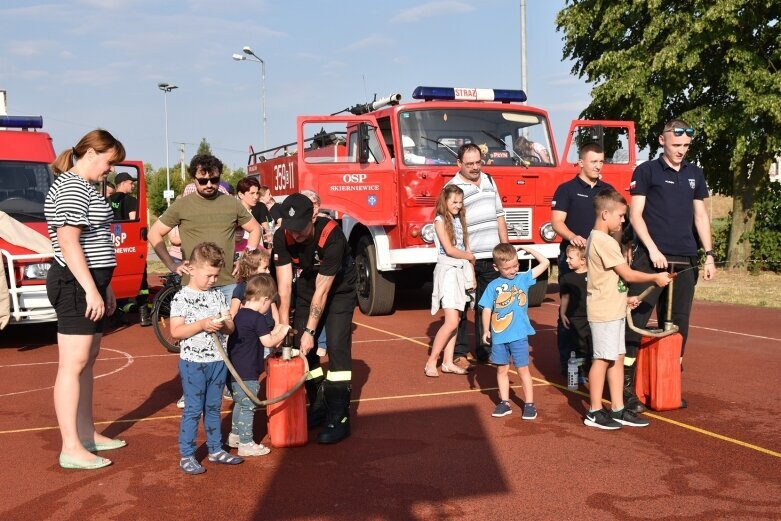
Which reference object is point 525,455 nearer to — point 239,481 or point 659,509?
point 659,509

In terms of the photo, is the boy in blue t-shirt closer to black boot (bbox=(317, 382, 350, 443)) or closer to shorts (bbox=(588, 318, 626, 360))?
shorts (bbox=(588, 318, 626, 360))

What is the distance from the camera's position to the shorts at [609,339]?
229 inches

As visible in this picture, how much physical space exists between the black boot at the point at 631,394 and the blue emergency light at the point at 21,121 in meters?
8.63

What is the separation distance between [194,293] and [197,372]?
470mm

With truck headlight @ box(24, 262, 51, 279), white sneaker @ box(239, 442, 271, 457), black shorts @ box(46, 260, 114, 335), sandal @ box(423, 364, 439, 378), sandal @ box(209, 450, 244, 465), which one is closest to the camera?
black shorts @ box(46, 260, 114, 335)

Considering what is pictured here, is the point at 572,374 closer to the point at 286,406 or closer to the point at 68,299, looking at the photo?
the point at 286,406

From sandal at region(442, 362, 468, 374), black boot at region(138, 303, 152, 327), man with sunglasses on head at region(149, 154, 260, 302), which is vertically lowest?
sandal at region(442, 362, 468, 374)

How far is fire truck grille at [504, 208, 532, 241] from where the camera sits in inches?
448

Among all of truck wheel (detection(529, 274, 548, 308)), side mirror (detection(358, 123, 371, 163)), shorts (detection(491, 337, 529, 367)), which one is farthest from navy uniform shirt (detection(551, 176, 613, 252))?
truck wheel (detection(529, 274, 548, 308))

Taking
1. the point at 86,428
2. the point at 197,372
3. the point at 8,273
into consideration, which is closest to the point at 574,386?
the point at 197,372

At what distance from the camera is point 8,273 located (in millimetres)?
9562

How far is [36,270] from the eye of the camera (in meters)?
9.79

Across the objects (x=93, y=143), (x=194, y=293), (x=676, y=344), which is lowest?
(x=676, y=344)

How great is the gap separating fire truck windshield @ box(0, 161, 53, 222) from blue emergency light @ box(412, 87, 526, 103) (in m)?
5.02
